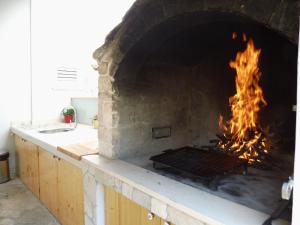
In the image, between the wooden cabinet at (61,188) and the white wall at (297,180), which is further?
the wooden cabinet at (61,188)

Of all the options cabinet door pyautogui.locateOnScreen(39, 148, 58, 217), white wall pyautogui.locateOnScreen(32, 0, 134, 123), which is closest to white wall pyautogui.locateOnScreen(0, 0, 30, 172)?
white wall pyautogui.locateOnScreen(32, 0, 134, 123)

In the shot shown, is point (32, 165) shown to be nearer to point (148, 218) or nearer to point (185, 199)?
point (148, 218)

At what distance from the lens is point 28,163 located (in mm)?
3084

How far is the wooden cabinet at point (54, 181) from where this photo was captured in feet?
6.83

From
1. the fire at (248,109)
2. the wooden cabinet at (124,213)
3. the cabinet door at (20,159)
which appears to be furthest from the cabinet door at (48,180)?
the fire at (248,109)

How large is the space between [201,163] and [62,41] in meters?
3.16

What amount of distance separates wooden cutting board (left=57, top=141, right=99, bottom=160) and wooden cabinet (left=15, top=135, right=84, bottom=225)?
0.42 ft

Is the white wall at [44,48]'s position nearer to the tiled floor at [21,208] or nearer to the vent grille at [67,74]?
the vent grille at [67,74]

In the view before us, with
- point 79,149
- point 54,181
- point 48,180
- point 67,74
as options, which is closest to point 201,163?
point 79,149

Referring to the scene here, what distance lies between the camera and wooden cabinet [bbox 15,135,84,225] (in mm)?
2082

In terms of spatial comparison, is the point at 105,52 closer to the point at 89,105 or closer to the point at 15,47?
the point at 89,105

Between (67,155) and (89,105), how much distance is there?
65.2 inches

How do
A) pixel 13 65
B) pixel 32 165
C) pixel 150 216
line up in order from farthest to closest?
pixel 13 65 → pixel 32 165 → pixel 150 216

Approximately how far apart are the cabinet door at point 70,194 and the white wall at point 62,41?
174 centimetres
